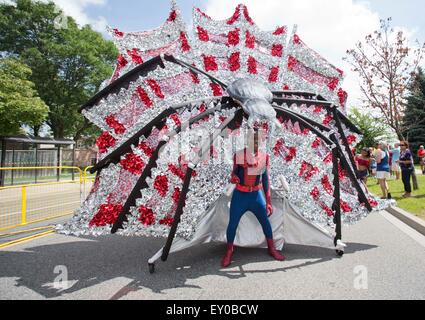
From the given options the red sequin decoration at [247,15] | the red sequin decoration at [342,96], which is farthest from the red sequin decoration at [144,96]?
the red sequin decoration at [342,96]

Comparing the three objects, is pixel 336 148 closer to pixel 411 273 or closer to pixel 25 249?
pixel 411 273

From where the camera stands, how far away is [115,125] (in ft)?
16.4

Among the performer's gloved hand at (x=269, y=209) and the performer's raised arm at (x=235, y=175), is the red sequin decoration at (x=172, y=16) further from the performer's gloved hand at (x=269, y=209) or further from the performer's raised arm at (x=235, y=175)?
the performer's gloved hand at (x=269, y=209)

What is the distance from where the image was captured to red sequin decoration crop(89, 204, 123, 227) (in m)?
4.55

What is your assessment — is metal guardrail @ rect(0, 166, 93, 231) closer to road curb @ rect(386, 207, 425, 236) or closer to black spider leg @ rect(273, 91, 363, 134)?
black spider leg @ rect(273, 91, 363, 134)

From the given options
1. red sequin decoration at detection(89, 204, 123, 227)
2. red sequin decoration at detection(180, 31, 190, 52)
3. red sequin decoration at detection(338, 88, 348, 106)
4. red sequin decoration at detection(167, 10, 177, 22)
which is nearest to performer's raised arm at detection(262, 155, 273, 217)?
red sequin decoration at detection(89, 204, 123, 227)

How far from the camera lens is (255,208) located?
484 cm

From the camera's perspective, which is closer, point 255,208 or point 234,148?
point 255,208

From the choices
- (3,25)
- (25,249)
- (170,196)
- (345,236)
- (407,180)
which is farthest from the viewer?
(3,25)

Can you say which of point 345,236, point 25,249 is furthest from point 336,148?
point 25,249

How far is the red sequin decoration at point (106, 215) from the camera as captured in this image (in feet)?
14.9

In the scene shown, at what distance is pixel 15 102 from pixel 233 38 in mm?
16685

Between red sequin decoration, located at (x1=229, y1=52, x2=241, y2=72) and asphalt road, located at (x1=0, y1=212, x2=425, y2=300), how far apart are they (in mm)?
2873
